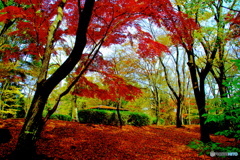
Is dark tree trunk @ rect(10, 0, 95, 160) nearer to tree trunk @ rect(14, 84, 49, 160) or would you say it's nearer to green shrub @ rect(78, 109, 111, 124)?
tree trunk @ rect(14, 84, 49, 160)

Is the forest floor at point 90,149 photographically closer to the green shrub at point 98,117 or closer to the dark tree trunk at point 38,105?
the dark tree trunk at point 38,105

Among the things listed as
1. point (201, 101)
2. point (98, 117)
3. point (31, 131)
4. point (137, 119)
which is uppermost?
point (201, 101)

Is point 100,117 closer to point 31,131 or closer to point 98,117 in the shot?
point 98,117

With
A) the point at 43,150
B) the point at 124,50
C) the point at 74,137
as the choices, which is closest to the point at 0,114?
the point at 74,137

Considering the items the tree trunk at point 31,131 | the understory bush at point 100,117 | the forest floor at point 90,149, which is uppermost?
the tree trunk at point 31,131

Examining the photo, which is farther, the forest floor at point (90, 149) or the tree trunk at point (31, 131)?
the forest floor at point (90, 149)

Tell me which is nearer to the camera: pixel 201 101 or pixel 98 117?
pixel 201 101

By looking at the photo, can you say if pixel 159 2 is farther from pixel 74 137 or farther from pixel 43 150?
pixel 74 137

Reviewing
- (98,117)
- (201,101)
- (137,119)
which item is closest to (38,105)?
(201,101)

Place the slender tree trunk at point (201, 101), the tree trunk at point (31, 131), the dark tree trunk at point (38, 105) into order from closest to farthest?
1. the dark tree trunk at point (38, 105)
2. the tree trunk at point (31, 131)
3. the slender tree trunk at point (201, 101)

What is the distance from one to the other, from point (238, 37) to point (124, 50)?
7.84m

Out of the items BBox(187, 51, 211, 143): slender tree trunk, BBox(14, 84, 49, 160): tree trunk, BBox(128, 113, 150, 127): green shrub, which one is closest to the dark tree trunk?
BBox(14, 84, 49, 160): tree trunk

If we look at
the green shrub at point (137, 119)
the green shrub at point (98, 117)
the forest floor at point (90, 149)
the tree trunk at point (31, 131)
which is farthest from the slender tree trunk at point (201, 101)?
the tree trunk at point (31, 131)

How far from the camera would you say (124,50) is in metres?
12.2
